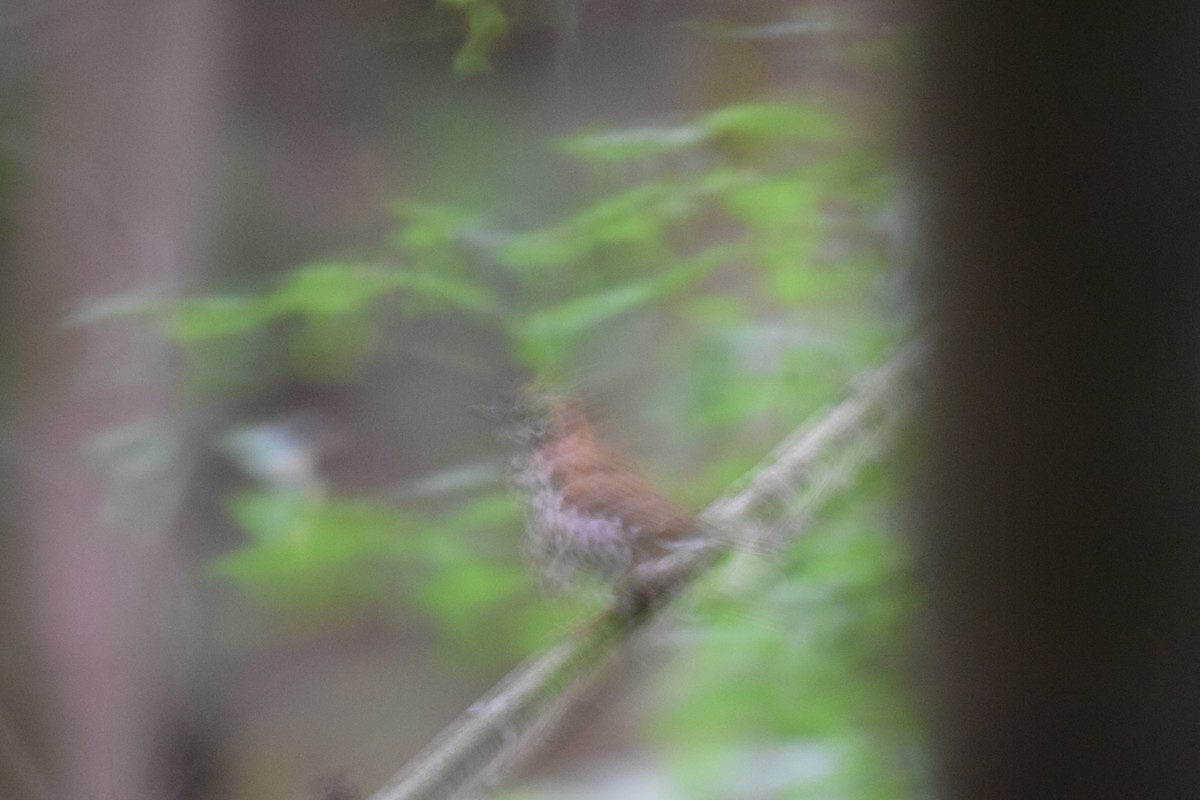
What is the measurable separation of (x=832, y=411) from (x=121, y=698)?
30.7 inches

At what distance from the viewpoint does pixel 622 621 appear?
A: 87 centimetres

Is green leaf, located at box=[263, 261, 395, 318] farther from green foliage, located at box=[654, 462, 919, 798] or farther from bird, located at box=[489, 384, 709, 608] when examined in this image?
green foliage, located at box=[654, 462, 919, 798]

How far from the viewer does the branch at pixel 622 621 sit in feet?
2.16

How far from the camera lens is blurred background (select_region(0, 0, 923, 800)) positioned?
1.00 metres

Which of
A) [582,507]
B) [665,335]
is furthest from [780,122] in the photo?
[582,507]

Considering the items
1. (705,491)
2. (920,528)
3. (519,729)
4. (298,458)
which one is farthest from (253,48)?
(920,528)

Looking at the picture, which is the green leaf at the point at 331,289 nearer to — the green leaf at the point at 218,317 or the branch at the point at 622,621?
the green leaf at the point at 218,317

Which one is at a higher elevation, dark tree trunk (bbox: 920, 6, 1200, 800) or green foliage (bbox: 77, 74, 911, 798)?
dark tree trunk (bbox: 920, 6, 1200, 800)

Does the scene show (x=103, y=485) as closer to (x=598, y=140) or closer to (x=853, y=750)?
(x=598, y=140)

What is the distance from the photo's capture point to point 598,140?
3.74 ft

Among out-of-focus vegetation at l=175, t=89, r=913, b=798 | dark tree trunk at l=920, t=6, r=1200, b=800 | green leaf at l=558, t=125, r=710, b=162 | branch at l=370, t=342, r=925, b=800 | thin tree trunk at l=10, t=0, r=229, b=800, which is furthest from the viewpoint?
thin tree trunk at l=10, t=0, r=229, b=800

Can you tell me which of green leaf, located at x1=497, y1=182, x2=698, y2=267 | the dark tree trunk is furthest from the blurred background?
the dark tree trunk

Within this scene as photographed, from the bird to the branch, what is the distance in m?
0.02

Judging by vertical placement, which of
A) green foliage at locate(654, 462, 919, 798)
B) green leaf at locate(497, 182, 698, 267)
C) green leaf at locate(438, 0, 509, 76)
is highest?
green leaf at locate(438, 0, 509, 76)
